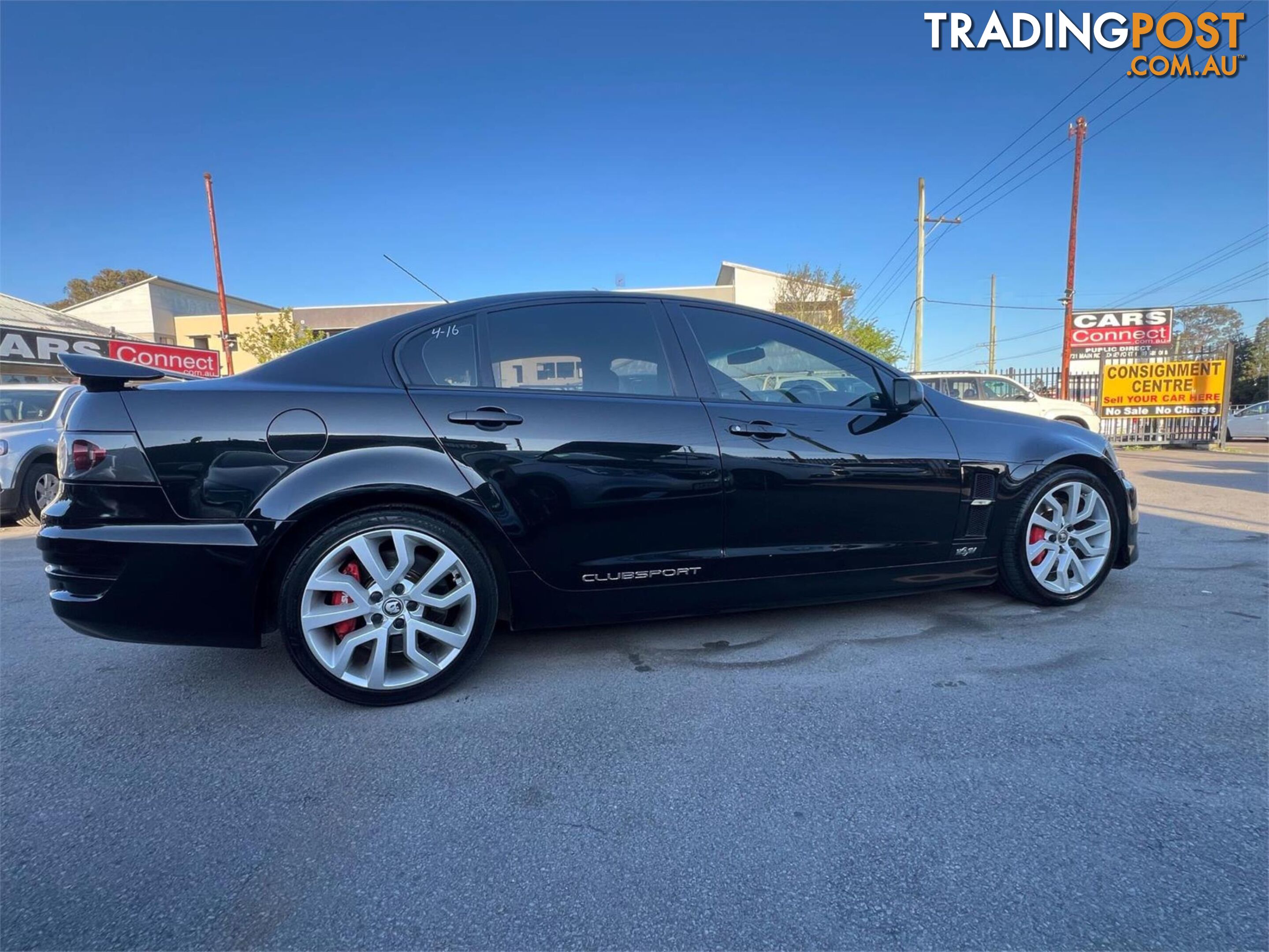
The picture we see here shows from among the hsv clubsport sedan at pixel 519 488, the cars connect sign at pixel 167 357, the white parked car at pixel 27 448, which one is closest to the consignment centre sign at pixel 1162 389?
the hsv clubsport sedan at pixel 519 488

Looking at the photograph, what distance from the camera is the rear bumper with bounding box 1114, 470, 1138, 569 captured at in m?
3.28

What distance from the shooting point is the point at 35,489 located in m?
6.49

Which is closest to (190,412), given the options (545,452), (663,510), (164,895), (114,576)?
(114,576)

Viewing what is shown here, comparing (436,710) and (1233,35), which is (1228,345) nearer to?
(1233,35)

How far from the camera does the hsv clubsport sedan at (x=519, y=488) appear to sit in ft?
7.08

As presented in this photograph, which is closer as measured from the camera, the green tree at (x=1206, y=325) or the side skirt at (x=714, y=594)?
the side skirt at (x=714, y=594)

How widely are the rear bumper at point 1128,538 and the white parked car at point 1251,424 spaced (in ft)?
64.3

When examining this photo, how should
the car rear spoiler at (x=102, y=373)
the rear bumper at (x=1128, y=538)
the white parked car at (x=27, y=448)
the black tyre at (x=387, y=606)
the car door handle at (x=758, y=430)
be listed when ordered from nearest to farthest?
the car rear spoiler at (x=102, y=373), the black tyre at (x=387, y=606), the car door handle at (x=758, y=430), the rear bumper at (x=1128, y=538), the white parked car at (x=27, y=448)

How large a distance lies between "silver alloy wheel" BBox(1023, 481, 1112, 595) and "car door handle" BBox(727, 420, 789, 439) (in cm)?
147

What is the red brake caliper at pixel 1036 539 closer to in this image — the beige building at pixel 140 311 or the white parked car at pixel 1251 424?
the white parked car at pixel 1251 424

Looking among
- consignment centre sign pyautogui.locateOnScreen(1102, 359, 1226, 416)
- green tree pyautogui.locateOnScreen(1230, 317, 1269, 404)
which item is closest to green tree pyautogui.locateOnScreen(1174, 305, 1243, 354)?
green tree pyautogui.locateOnScreen(1230, 317, 1269, 404)

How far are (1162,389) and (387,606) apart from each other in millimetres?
18565

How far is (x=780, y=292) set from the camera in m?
24.8

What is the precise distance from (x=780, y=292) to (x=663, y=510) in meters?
24.1
